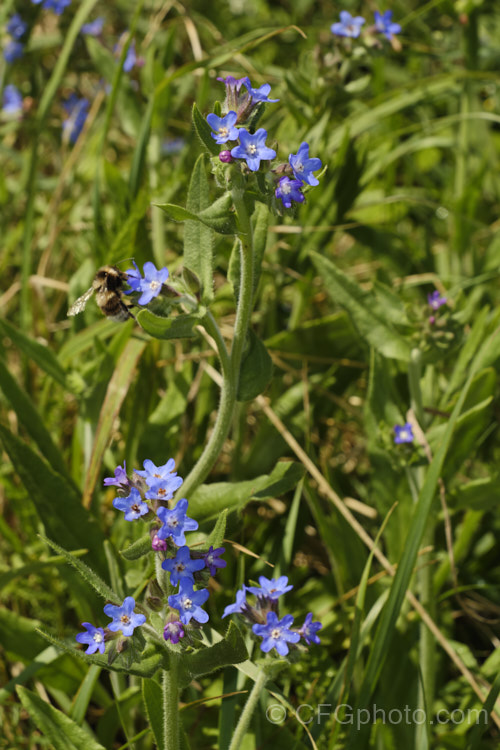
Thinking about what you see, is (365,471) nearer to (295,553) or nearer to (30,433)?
(295,553)

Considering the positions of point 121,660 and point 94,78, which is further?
point 94,78

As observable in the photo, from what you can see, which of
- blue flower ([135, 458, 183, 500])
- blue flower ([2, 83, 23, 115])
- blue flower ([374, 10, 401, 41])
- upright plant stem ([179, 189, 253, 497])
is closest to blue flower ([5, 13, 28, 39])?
blue flower ([2, 83, 23, 115])

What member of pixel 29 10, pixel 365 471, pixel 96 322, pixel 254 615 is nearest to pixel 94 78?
pixel 29 10

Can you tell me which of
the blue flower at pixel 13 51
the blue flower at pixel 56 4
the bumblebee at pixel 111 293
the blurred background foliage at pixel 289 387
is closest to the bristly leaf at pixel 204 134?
the bumblebee at pixel 111 293

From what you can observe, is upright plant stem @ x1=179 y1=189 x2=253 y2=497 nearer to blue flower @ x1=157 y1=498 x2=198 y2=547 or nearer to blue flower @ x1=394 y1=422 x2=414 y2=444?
blue flower @ x1=157 y1=498 x2=198 y2=547

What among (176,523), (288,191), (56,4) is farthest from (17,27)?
(176,523)

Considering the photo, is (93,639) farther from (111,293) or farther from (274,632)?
(111,293)
